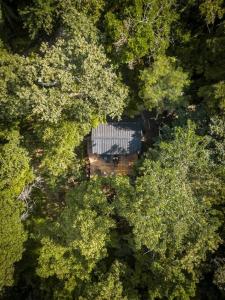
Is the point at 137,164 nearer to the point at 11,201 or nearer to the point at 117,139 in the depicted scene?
the point at 117,139

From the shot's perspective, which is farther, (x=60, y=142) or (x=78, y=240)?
(x=60, y=142)

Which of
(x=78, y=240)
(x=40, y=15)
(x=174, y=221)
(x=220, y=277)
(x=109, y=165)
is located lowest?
(x=220, y=277)

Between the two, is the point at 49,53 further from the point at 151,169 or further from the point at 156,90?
the point at 151,169

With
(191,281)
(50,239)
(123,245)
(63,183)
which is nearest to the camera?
(191,281)

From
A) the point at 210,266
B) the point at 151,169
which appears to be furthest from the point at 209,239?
the point at 151,169

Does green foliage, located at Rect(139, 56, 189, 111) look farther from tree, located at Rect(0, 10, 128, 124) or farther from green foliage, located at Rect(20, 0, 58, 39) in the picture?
green foliage, located at Rect(20, 0, 58, 39)

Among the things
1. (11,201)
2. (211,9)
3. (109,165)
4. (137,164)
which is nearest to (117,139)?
(109,165)

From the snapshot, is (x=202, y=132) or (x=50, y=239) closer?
(x=50, y=239)
